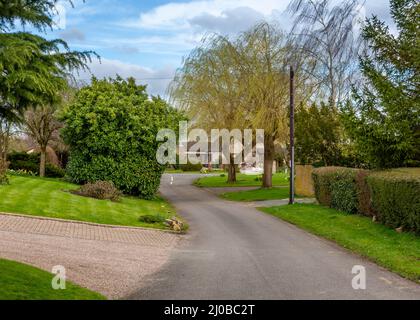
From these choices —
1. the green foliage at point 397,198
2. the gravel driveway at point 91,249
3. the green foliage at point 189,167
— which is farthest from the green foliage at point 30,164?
the green foliage at point 189,167

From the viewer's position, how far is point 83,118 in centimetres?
2922

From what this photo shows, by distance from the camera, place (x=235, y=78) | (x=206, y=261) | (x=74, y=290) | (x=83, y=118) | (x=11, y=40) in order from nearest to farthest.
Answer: (x=11, y=40), (x=74, y=290), (x=206, y=261), (x=83, y=118), (x=235, y=78)

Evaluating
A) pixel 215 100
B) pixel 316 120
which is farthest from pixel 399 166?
pixel 215 100

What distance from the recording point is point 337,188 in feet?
76.0

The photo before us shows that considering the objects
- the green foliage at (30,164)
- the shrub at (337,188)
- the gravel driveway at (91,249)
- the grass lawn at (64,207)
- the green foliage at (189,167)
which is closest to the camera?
the gravel driveway at (91,249)

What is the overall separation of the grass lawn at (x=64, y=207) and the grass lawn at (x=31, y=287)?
941cm

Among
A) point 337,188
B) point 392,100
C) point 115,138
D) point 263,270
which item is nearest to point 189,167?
point 115,138

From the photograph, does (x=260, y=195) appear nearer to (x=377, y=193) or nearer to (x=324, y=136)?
(x=324, y=136)

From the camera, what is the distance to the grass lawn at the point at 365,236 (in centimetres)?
1200

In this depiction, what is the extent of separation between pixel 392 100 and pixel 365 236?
20.1 ft

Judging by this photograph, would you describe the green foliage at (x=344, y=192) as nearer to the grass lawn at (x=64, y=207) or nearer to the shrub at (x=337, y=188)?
the shrub at (x=337, y=188)

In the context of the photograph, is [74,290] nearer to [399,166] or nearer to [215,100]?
[399,166]

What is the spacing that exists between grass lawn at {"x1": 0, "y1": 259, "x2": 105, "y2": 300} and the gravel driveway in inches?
19.6

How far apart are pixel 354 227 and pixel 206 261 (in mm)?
7562
